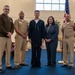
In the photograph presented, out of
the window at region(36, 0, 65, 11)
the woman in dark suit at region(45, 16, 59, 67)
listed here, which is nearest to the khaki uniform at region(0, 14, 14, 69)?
the woman in dark suit at region(45, 16, 59, 67)

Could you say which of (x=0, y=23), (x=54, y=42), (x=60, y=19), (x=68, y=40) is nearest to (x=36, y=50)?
(x=54, y=42)

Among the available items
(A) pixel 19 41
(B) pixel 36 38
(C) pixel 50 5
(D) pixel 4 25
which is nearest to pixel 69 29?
(B) pixel 36 38

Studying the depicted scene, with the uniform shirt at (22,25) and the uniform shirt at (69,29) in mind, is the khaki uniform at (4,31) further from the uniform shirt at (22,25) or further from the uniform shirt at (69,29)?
the uniform shirt at (69,29)

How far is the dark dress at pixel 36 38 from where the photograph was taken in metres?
5.27

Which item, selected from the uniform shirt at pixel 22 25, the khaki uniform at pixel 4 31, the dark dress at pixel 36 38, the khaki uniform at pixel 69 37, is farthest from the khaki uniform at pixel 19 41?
the khaki uniform at pixel 69 37

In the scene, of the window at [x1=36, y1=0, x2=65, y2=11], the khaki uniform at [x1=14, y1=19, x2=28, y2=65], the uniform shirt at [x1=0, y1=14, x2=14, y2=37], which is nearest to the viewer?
the uniform shirt at [x1=0, y1=14, x2=14, y2=37]

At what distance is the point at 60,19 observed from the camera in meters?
12.2

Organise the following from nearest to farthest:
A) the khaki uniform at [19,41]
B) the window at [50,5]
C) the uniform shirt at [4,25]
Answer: the uniform shirt at [4,25] → the khaki uniform at [19,41] → the window at [50,5]

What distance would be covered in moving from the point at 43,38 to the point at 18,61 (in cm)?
93

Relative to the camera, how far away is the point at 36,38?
17.3 ft

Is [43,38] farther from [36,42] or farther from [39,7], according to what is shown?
[39,7]

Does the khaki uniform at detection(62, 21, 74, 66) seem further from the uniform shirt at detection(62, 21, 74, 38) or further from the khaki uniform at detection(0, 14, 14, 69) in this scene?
the khaki uniform at detection(0, 14, 14, 69)

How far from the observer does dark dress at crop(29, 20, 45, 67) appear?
5.27m

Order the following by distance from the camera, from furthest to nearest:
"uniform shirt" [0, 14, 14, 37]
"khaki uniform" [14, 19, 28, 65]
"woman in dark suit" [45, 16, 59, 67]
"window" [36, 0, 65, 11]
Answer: "window" [36, 0, 65, 11] < "woman in dark suit" [45, 16, 59, 67] < "khaki uniform" [14, 19, 28, 65] < "uniform shirt" [0, 14, 14, 37]
